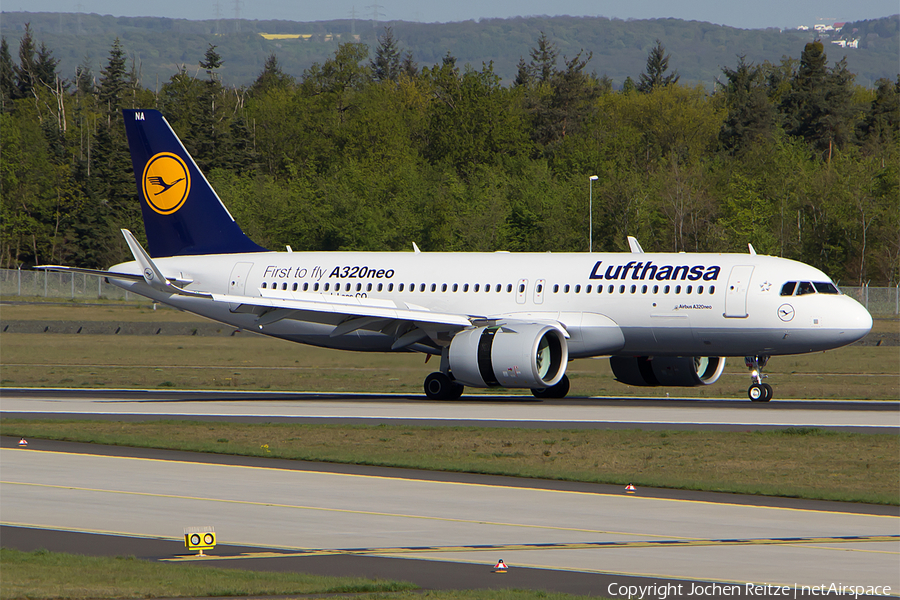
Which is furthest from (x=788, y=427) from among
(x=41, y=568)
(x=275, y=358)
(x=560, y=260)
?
(x=275, y=358)

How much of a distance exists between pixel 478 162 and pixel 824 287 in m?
86.1

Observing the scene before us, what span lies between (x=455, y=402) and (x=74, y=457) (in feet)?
46.8

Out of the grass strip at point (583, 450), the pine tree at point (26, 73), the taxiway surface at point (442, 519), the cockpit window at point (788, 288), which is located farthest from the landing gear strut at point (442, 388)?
the pine tree at point (26, 73)

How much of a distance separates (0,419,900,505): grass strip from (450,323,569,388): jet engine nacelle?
555 cm

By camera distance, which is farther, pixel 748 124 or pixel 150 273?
pixel 748 124

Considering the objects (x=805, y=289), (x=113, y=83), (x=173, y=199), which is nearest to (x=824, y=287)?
(x=805, y=289)

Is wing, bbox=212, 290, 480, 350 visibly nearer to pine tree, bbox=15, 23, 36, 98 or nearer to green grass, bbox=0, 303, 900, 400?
green grass, bbox=0, 303, 900, 400

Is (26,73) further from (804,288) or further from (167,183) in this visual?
(804,288)

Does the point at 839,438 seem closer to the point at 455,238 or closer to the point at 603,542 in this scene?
the point at 603,542

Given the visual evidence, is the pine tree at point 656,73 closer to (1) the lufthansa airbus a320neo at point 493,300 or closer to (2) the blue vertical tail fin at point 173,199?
(2) the blue vertical tail fin at point 173,199

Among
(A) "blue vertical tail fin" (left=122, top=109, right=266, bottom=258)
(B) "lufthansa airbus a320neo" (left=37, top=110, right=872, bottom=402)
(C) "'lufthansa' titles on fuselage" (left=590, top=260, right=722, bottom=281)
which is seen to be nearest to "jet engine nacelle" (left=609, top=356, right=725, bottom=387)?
(B) "lufthansa airbus a320neo" (left=37, top=110, right=872, bottom=402)

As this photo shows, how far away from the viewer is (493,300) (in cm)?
3462

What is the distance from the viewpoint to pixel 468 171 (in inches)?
4488

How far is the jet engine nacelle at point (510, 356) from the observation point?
103ft
